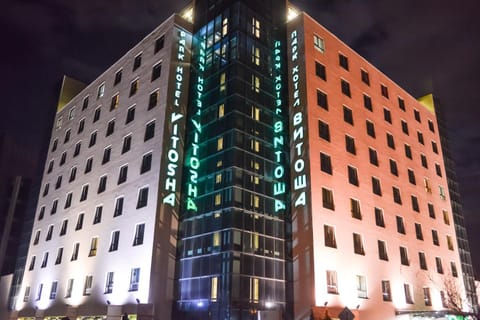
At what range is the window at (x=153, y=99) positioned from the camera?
3978 cm

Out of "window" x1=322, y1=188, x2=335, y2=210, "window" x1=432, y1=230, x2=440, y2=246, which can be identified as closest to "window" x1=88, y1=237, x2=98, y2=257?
"window" x1=322, y1=188, x2=335, y2=210

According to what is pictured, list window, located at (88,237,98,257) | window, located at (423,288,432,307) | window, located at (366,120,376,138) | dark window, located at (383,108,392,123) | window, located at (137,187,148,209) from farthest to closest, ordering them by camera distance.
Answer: dark window, located at (383,108,392,123)
window, located at (366,120,376,138)
window, located at (423,288,432,307)
window, located at (88,237,98,257)
window, located at (137,187,148,209)

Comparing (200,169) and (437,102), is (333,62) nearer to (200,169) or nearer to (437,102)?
(200,169)

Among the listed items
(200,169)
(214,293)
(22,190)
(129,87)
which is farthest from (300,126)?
→ (22,190)

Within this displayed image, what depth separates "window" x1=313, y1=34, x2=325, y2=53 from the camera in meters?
42.2

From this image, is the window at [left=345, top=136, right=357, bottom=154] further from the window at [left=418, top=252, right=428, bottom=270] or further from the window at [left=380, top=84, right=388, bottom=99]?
the window at [left=418, top=252, right=428, bottom=270]

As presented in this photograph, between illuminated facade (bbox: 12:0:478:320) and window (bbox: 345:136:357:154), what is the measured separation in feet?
0.59

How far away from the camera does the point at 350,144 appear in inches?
1631

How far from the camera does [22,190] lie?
80250 mm

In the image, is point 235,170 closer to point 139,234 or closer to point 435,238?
point 139,234

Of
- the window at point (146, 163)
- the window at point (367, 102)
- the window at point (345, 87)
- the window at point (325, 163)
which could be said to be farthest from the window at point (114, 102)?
the window at point (367, 102)

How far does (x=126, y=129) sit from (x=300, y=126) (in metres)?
17.0

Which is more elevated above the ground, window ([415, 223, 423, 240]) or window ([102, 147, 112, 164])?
window ([102, 147, 112, 164])

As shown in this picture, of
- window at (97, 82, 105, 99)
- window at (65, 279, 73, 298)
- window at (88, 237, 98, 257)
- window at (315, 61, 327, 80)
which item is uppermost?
window at (97, 82, 105, 99)
